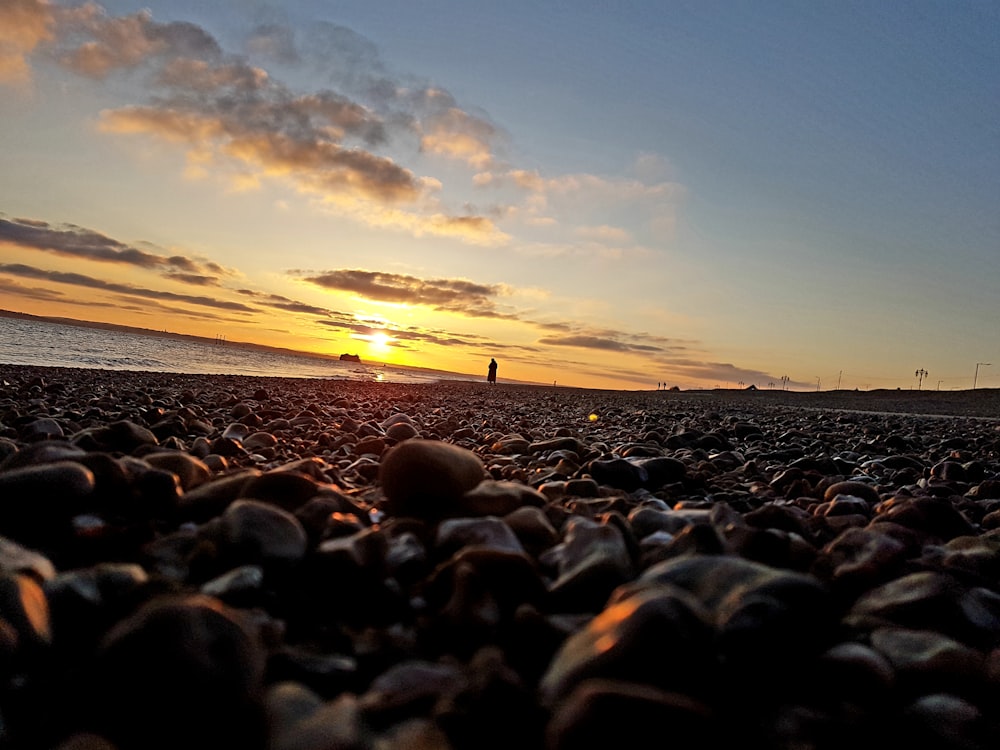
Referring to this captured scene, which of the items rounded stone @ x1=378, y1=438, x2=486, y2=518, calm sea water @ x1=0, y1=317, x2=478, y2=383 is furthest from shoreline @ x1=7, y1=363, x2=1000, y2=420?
rounded stone @ x1=378, y1=438, x2=486, y2=518

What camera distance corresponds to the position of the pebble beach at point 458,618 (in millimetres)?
1088

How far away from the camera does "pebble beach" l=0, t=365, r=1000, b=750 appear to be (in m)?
1.09

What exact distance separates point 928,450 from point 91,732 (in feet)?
27.1

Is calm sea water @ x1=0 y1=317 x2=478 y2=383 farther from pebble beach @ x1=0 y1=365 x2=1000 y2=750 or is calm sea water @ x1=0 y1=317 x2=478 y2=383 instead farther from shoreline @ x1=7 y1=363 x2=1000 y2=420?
pebble beach @ x1=0 y1=365 x2=1000 y2=750

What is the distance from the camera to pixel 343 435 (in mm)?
5391

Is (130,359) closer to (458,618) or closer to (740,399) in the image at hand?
(458,618)

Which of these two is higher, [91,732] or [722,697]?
[722,697]

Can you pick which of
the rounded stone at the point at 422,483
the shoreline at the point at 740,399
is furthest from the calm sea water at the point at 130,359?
the rounded stone at the point at 422,483

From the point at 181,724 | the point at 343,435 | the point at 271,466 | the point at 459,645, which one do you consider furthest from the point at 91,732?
the point at 343,435

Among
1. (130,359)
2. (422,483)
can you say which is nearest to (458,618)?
(422,483)

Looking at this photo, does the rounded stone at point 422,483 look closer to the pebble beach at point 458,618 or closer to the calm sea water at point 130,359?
the pebble beach at point 458,618

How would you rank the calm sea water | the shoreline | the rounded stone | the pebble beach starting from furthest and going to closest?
the calm sea water → the shoreline → the rounded stone → the pebble beach

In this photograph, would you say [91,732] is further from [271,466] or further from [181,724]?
[271,466]

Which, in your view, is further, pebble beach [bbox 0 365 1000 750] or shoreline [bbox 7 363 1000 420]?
shoreline [bbox 7 363 1000 420]
